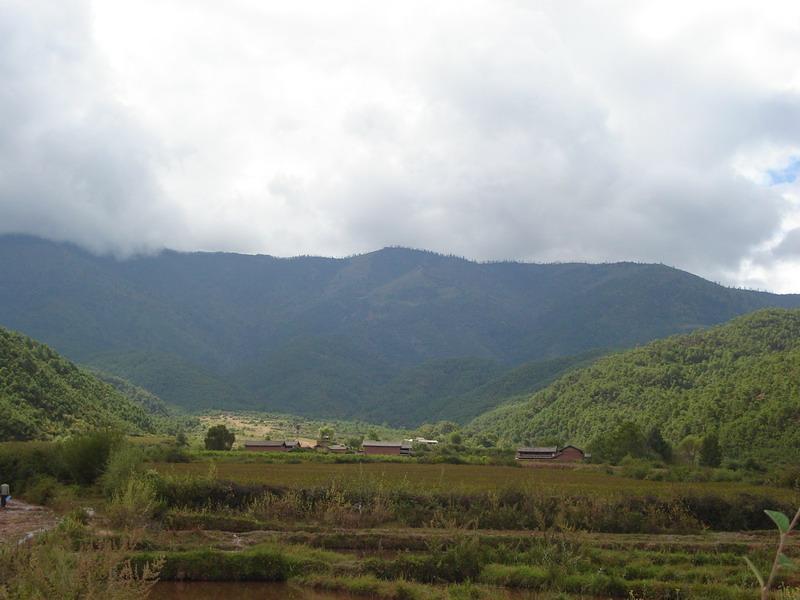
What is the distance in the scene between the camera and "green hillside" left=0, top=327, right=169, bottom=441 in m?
62.3

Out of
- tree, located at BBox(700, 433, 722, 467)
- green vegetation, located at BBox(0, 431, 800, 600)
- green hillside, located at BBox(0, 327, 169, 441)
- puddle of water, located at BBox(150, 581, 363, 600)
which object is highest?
green hillside, located at BBox(0, 327, 169, 441)

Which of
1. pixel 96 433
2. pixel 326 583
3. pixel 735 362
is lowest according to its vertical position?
pixel 326 583

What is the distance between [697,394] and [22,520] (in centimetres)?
8348

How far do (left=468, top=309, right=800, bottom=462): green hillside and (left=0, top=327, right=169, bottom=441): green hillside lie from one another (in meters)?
60.8

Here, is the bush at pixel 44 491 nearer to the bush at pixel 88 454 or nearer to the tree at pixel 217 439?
the bush at pixel 88 454

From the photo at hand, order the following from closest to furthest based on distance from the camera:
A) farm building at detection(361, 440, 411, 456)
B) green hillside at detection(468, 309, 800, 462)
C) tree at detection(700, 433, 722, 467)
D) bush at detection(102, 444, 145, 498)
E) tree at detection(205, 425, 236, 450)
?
bush at detection(102, 444, 145, 498)
tree at detection(700, 433, 722, 467)
green hillside at detection(468, 309, 800, 462)
tree at detection(205, 425, 236, 450)
farm building at detection(361, 440, 411, 456)

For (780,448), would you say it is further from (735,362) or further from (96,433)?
(96,433)

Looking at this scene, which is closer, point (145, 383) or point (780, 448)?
point (780, 448)

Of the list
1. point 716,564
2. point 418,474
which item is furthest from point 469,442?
point 716,564

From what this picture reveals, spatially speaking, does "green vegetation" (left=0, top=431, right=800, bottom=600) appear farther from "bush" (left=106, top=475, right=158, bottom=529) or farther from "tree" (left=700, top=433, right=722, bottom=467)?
"tree" (left=700, top=433, right=722, bottom=467)

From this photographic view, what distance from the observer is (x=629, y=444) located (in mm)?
73188

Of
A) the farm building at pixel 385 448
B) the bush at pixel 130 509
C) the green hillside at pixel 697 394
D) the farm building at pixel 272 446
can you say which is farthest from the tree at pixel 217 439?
the bush at pixel 130 509

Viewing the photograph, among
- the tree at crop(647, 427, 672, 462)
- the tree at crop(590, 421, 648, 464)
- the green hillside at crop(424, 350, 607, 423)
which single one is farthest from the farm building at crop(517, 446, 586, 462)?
the green hillside at crop(424, 350, 607, 423)

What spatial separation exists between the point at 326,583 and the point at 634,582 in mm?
9414
